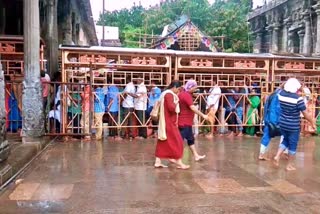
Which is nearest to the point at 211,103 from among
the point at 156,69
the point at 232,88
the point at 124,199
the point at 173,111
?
the point at 232,88

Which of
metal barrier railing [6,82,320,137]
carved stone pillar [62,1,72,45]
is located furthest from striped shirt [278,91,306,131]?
carved stone pillar [62,1,72,45]

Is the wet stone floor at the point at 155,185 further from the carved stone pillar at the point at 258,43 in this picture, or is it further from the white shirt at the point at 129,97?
the carved stone pillar at the point at 258,43

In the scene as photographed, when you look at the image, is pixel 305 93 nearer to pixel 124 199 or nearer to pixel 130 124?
pixel 130 124

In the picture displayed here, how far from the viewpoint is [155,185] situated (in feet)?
19.9

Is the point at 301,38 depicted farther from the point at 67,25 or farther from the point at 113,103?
the point at 113,103

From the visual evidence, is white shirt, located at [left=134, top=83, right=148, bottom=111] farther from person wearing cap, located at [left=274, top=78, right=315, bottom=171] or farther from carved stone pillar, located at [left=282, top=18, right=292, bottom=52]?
carved stone pillar, located at [left=282, top=18, right=292, bottom=52]

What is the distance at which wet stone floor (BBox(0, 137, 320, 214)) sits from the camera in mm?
5016

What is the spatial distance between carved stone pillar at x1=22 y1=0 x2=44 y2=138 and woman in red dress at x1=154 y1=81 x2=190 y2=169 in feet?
10.9

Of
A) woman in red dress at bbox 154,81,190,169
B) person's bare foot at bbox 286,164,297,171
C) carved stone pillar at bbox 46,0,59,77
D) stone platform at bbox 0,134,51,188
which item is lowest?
person's bare foot at bbox 286,164,297,171

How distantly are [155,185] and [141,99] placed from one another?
17.5 feet

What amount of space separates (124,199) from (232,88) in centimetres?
768

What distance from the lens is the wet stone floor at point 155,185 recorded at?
502cm

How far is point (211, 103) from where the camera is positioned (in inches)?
467

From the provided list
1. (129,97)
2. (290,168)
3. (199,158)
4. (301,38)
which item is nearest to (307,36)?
(301,38)
